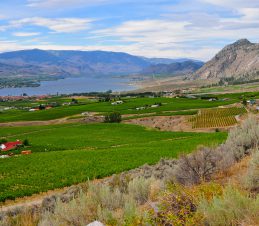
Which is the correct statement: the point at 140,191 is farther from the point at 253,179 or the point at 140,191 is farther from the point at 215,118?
the point at 215,118

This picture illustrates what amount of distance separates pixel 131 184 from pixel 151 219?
12.9 ft

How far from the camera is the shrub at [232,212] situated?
5.73 metres

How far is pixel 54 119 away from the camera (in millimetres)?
91000

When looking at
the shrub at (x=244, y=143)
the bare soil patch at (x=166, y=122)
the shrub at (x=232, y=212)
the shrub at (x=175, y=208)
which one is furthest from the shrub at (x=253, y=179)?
the bare soil patch at (x=166, y=122)

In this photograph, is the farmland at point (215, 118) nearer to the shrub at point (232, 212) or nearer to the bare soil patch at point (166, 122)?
the bare soil patch at point (166, 122)

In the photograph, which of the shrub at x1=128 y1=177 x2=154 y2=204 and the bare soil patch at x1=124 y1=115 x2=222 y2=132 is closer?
the shrub at x1=128 y1=177 x2=154 y2=204

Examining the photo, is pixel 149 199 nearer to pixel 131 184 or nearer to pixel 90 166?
pixel 131 184

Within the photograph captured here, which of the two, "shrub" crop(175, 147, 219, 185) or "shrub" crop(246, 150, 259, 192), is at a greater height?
"shrub" crop(246, 150, 259, 192)

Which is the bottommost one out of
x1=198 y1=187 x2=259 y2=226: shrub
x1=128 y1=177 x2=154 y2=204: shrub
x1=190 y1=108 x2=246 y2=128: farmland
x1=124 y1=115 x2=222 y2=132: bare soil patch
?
x1=124 y1=115 x2=222 y2=132: bare soil patch

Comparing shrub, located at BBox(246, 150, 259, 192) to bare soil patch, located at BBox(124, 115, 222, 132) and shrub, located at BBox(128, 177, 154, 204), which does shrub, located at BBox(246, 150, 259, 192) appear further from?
bare soil patch, located at BBox(124, 115, 222, 132)

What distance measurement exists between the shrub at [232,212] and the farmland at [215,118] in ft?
193

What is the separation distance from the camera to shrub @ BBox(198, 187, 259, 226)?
18.8 feet

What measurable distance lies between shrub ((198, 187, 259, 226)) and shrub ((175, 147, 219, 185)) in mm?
4650

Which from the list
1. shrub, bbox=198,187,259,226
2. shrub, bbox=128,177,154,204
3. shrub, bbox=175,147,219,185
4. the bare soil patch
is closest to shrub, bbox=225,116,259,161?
shrub, bbox=175,147,219,185
